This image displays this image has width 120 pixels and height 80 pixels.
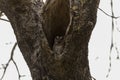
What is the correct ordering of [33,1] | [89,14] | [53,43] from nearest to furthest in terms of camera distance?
[89,14] → [53,43] → [33,1]

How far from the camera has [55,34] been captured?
65.6 inches

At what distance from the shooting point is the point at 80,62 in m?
1.54

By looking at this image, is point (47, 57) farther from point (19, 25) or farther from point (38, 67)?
point (19, 25)

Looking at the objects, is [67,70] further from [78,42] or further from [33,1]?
[33,1]

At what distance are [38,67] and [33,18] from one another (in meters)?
0.27

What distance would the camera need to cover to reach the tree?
4.90 ft

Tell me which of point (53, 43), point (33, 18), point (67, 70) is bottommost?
point (67, 70)

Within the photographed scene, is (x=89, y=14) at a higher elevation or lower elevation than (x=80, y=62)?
higher

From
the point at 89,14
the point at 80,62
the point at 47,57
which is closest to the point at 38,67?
the point at 47,57

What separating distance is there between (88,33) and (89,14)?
3.5 inches

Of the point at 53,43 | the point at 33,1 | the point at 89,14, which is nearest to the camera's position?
the point at 89,14

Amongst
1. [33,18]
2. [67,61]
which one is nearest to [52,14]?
[33,18]

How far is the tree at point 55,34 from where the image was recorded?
149 centimetres

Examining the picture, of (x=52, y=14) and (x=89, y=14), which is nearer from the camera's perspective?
(x=89, y=14)
